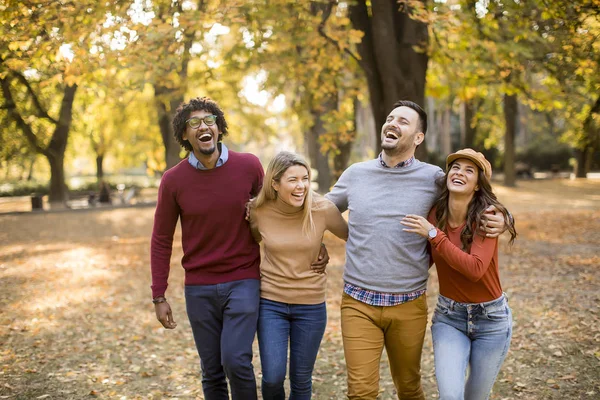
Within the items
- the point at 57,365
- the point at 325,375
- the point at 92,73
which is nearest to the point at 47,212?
the point at 92,73

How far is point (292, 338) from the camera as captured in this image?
400cm

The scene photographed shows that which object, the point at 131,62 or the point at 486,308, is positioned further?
the point at 131,62

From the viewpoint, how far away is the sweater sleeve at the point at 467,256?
3.49m

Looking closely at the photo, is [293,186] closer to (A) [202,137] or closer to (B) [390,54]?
(A) [202,137]

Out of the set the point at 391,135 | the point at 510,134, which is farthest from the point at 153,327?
the point at 510,134

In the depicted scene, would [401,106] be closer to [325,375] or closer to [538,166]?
[325,375]

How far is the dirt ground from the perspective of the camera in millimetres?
5611

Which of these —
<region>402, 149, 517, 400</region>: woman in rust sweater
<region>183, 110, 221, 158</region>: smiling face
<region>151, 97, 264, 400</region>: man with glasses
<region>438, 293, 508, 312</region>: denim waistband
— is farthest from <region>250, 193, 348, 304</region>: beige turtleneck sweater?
<region>438, 293, 508, 312</region>: denim waistband

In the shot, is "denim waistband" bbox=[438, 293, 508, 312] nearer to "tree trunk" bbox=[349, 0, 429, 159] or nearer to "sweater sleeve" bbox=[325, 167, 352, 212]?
"sweater sleeve" bbox=[325, 167, 352, 212]

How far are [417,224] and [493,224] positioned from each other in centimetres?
46

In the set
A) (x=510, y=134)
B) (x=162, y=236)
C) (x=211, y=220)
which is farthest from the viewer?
(x=510, y=134)

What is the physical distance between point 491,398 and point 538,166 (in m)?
39.1

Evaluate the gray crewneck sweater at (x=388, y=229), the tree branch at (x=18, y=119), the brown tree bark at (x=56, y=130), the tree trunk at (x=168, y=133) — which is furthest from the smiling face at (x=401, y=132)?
the tree branch at (x=18, y=119)

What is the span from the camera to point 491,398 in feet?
17.0
